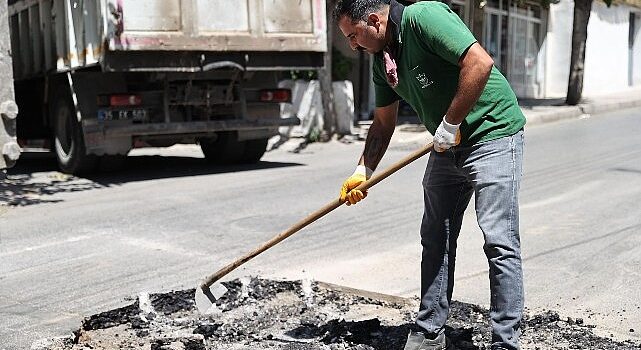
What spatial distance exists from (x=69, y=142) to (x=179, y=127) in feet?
5.66

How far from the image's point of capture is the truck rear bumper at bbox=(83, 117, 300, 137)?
33.6ft

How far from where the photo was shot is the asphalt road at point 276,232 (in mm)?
5234

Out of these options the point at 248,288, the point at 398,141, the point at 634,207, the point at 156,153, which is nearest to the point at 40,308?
the point at 248,288

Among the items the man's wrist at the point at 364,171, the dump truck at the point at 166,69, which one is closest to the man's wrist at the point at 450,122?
the man's wrist at the point at 364,171

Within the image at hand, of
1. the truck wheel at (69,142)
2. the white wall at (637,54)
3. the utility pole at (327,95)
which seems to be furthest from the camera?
the white wall at (637,54)

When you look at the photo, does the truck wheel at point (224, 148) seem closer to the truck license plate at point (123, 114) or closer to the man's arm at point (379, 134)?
the truck license plate at point (123, 114)

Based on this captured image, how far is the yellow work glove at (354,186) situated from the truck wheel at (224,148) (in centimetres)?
721

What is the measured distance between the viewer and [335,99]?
Answer: 596 inches

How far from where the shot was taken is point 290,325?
4.64 metres

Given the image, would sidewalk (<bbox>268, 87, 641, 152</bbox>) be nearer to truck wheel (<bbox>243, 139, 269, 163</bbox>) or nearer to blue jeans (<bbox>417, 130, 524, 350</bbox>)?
truck wheel (<bbox>243, 139, 269, 163</bbox>)

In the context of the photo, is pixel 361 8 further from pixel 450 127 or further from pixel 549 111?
pixel 549 111

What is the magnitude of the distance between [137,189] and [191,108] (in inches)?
66.5

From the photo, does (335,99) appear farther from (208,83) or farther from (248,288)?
(248,288)

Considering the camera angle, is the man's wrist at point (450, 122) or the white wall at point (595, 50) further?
the white wall at point (595, 50)
